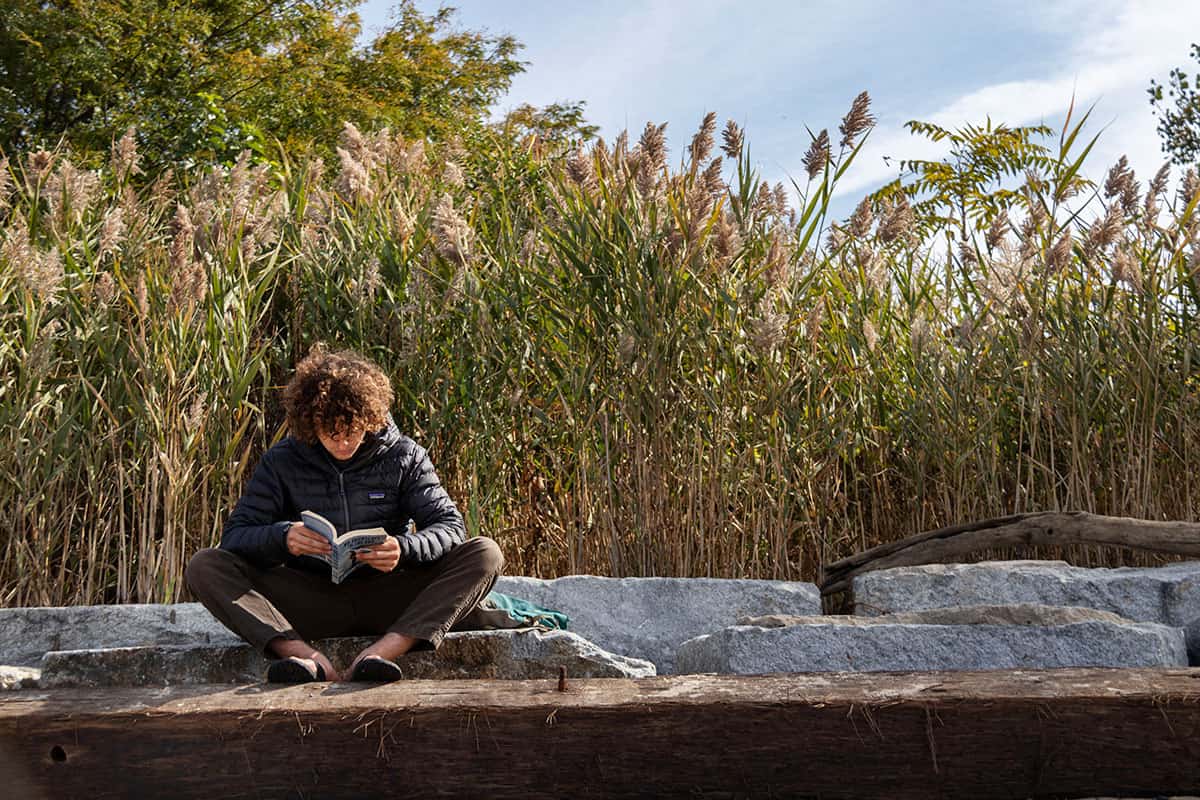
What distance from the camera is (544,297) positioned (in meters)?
4.76

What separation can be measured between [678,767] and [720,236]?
224 cm

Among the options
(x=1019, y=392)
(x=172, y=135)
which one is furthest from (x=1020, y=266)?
(x=172, y=135)

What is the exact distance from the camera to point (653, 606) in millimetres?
4211

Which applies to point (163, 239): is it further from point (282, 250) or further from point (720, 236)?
point (720, 236)

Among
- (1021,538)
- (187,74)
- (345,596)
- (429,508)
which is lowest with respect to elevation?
(345,596)

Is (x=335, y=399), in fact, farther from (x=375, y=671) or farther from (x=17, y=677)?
(x=17, y=677)

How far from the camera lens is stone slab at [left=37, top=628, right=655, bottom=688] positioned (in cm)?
348

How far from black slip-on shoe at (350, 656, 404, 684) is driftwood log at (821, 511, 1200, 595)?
207 centimetres

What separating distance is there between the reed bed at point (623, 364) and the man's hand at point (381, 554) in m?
Result: 1.29

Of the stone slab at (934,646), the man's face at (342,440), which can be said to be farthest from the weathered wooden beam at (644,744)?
the man's face at (342,440)

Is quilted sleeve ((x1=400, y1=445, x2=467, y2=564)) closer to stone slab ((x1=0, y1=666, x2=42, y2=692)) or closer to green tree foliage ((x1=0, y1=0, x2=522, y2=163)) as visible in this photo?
stone slab ((x1=0, y1=666, x2=42, y2=692))

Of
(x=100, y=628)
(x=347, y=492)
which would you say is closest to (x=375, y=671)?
(x=347, y=492)

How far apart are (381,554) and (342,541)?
0.40 feet

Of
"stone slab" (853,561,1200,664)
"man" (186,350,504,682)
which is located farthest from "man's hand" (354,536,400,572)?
"stone slab" (853,561,1200,664)
